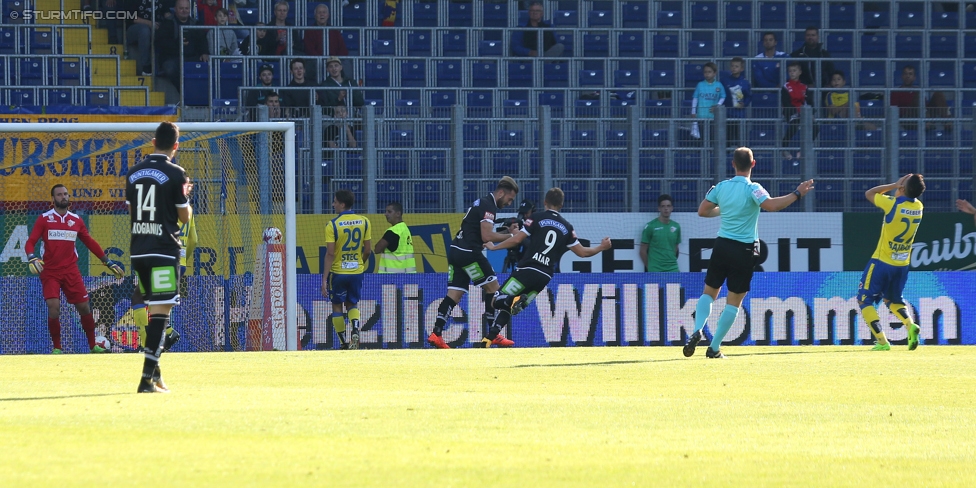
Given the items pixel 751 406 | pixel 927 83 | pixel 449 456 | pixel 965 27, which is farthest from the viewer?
pixel 965 27

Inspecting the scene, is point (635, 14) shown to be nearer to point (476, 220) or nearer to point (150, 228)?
point (476, 220)

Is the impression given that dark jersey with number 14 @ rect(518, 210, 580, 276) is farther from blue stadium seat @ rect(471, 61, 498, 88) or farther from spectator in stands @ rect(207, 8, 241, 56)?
spectator in stands @ rect(207, 8, 241, 56)

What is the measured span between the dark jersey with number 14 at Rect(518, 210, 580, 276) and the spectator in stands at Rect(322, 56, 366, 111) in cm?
591

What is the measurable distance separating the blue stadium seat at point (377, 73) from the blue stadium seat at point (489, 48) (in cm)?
191

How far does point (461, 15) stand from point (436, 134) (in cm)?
463

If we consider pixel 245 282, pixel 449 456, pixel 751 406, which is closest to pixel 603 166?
pixel 245 282

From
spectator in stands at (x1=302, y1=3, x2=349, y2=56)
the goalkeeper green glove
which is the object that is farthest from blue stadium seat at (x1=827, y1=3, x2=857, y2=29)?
the goalkeeper green glove

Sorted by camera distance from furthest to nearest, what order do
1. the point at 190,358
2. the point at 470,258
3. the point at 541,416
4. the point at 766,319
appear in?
the point at 766,319 → the point at 470,258 → the point at 190,358 → the point at 541,416

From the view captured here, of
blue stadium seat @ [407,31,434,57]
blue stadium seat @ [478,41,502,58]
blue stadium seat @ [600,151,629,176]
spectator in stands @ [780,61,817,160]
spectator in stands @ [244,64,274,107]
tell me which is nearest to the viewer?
spectator in stands @ [244,64,274,107]

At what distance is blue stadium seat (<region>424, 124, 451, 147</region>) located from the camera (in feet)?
63.5

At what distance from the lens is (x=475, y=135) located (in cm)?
1964

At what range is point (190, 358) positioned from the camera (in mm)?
12805

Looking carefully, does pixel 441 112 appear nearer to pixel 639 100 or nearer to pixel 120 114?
pixel 639 100

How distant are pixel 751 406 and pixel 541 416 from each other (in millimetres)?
1562
